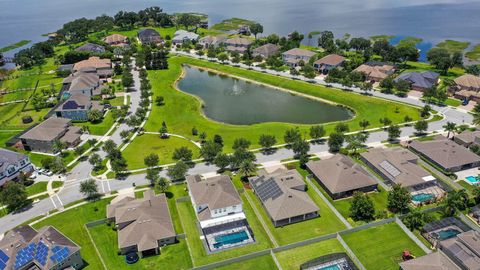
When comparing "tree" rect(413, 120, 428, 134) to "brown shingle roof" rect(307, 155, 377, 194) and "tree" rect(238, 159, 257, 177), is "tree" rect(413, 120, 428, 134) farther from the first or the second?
"tree" rect(238, 159, 257, 177)

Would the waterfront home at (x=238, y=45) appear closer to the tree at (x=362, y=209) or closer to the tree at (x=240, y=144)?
the tree at (x=240, y=144)

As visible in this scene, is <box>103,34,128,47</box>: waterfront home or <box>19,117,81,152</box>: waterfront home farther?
<box>103,34,128,47</box>: waterfront home

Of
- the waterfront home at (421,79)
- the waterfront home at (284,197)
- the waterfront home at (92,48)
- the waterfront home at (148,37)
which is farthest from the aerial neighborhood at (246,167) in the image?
the waterfront home at (148,37)

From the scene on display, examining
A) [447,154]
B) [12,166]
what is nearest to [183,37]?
[12,166]

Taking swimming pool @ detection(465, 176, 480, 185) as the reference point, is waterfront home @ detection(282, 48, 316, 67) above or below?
above

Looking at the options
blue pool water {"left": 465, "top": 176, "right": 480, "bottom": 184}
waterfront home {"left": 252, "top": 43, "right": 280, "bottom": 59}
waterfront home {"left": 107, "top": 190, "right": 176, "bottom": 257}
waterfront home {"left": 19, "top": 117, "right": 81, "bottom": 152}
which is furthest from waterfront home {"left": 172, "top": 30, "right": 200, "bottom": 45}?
blue pool water {"left": 465, "top": 176, "right": 480, "bottom": 184}

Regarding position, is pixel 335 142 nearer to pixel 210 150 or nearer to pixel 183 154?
pixel 210 150
